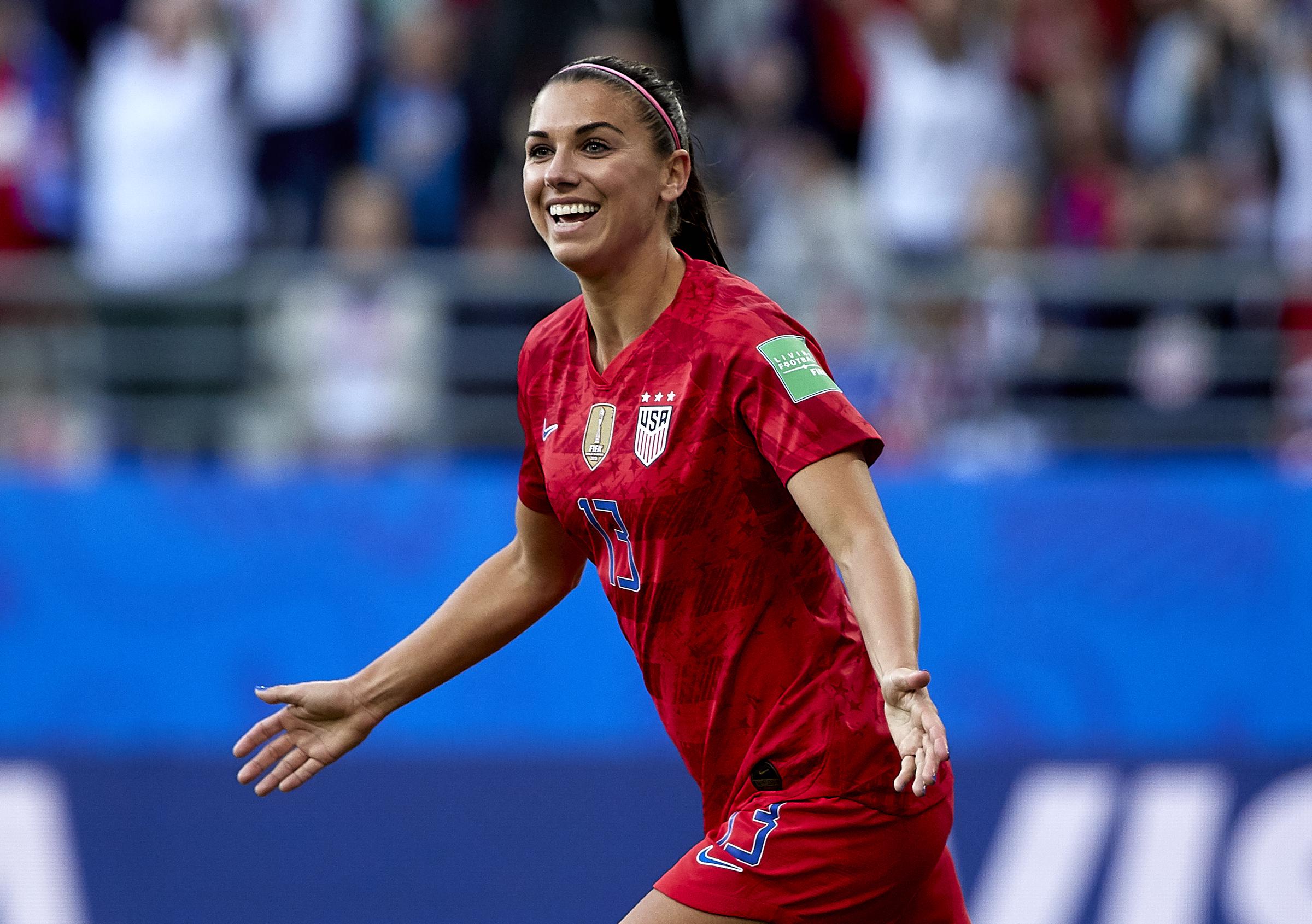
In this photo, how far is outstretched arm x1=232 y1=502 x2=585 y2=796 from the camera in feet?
13.1

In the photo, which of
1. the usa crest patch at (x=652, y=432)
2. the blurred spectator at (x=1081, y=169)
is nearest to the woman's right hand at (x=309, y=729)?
the usa crest patch at (x=652, y=432)

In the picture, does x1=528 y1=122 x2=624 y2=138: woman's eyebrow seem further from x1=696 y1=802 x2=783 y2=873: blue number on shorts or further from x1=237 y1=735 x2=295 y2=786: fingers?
x1=237 y1=735 x2=295 y2=786: fingers

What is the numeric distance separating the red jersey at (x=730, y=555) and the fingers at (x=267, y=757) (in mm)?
886

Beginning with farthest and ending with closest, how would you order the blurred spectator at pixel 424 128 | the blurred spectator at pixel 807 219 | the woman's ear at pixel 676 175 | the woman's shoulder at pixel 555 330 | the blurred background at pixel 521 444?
the blurred spectator at pixel 424 128 < the blurred spectator at pixel 807 219 < the blurred background at pixel 521 444 < the woman's shoulder at pixel 555 330 < the woman's ear at pixel 676 175

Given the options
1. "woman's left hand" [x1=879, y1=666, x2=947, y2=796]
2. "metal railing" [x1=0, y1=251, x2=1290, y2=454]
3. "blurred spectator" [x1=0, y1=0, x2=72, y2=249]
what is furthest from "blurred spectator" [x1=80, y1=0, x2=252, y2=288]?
"woman's left hand" [x1=879, y1=666, x2=947, y2=796]

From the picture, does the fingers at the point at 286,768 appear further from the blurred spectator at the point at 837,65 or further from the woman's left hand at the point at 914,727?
the blurred spectator at the point at 837,65

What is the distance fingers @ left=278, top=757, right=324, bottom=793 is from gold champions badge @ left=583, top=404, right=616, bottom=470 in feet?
3.05

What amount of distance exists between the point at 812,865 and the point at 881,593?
604 mm

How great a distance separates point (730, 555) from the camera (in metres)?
3.49

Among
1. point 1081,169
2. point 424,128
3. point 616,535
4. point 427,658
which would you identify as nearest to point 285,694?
point 427,658

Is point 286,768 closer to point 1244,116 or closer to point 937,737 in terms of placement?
point 937,737

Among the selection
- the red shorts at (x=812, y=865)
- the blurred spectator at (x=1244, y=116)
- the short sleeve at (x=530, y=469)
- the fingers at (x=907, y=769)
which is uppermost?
the blurred spectator at (x=1244, y=116)

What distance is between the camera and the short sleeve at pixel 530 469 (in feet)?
12.7

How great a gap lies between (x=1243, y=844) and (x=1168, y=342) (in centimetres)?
202
